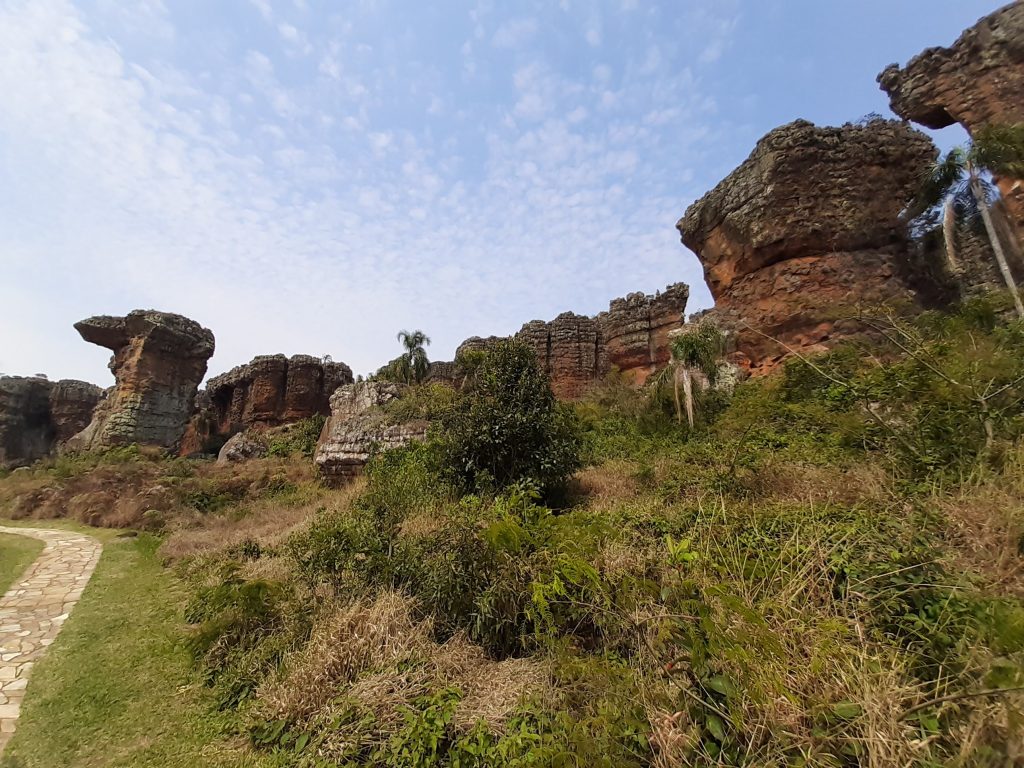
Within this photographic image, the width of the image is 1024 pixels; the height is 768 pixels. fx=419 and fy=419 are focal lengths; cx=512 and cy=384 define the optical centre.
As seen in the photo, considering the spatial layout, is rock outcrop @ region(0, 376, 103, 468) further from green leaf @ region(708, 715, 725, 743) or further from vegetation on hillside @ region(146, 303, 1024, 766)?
green leaf @ region(708, 715, 725, 743)

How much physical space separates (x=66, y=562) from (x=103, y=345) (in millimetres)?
26732

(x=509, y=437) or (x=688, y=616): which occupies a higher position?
(x=509, y=437)

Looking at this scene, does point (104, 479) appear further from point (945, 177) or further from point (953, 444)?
point (945, 177)

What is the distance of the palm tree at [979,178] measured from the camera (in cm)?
1112

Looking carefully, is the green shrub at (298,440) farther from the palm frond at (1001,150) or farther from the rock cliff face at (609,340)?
the palm frond at (1001,150)

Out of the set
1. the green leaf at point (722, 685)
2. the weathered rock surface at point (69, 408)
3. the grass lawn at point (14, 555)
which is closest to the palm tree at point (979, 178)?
the green leaf at point (722, 685)

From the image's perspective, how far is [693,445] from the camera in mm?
9398

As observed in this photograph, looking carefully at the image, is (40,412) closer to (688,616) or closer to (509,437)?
(509,437)

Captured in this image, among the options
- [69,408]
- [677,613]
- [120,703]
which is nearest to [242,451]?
[69,408]

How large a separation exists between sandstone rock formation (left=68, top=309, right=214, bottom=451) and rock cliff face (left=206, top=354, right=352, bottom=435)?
9.91 ft

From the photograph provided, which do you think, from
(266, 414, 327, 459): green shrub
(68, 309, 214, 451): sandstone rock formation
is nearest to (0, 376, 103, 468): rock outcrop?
(68, 309, 214, 451): sandstone rock formation

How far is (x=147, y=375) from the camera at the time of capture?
25359 millimetres

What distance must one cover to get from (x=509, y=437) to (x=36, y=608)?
731 centimetres

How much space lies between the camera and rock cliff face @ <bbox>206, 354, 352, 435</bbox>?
29.4 meters
